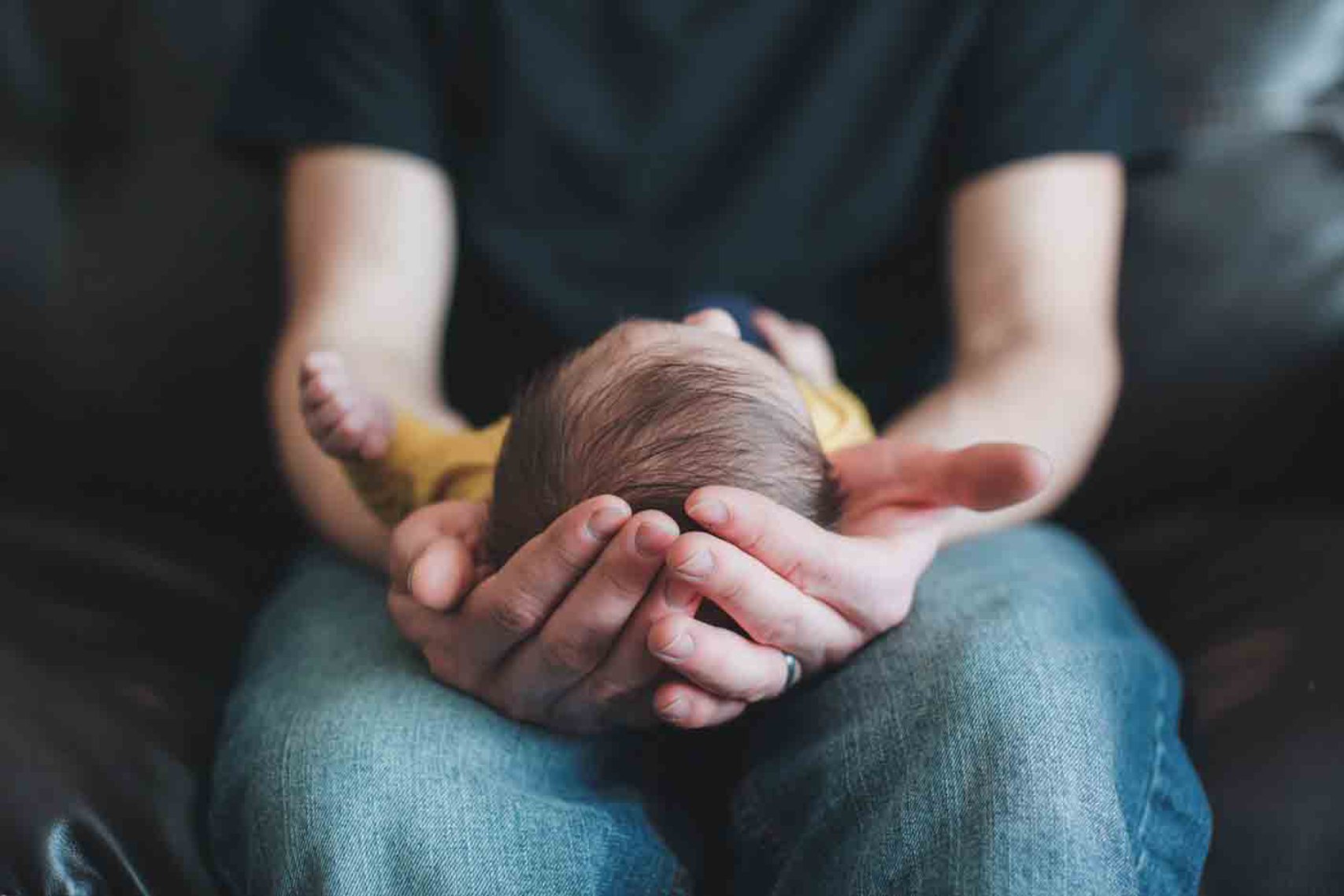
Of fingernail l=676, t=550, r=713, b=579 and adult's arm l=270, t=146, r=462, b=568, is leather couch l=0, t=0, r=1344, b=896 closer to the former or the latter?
adult's arm l=270, t=146, r=462, b=568

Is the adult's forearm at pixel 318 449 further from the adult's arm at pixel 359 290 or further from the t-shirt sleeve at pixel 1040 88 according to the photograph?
the t-shirt sleeve at pixel 1040 88

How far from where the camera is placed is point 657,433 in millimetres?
672

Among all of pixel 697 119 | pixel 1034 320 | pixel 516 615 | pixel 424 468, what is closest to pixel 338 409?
pixel 424 468

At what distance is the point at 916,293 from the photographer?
3.83 feet

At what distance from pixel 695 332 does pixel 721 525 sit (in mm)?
138

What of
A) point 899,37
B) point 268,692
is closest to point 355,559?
point 268,692

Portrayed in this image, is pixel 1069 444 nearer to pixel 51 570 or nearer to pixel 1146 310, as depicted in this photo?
pixel 1146 310

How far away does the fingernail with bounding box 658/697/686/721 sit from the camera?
67 cm

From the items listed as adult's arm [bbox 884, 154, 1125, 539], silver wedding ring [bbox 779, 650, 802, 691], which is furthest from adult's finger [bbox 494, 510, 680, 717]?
adult's arm [bbox 884, 154, 1125, 539]

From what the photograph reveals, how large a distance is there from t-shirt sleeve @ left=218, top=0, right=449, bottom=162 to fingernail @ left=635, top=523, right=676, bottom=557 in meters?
0.61

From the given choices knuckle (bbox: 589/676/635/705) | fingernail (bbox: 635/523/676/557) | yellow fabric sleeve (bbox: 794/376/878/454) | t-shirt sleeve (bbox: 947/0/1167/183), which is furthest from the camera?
t-shirt sleeve (bbox: 947/0/1167/183)

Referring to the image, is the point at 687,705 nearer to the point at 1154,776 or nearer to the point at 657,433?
the point at 657,433

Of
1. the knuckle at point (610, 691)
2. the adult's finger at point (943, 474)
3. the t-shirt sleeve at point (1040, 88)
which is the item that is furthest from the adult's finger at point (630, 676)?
the t-shirt sleeve at point (1040, 88)

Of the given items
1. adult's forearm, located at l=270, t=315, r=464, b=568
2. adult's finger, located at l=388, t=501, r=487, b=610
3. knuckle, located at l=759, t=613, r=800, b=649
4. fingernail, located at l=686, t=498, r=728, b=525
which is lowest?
adult's forearm, located at l=270, t=315, r=464, b=568
